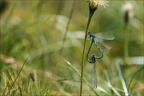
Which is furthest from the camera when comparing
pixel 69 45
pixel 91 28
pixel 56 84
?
pixel 91 28

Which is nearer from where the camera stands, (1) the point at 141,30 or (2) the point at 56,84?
(2) the point at 56,84

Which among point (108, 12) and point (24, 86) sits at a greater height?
point (108, 12)

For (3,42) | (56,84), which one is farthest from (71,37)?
(56,84)

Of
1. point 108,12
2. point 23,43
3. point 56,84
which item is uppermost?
point 108,12

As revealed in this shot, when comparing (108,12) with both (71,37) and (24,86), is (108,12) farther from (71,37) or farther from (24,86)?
(24,86)

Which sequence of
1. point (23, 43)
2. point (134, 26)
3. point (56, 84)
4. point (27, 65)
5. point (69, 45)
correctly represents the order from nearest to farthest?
1. point (56, 84)
2. point (27, 65)
3. point (23, 43)
4. point (69, 45)
5. point (134, 26)

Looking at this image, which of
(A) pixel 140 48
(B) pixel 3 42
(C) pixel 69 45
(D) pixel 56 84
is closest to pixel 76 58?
(C) pixel 69 45

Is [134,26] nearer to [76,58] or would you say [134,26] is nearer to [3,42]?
[76,58]
